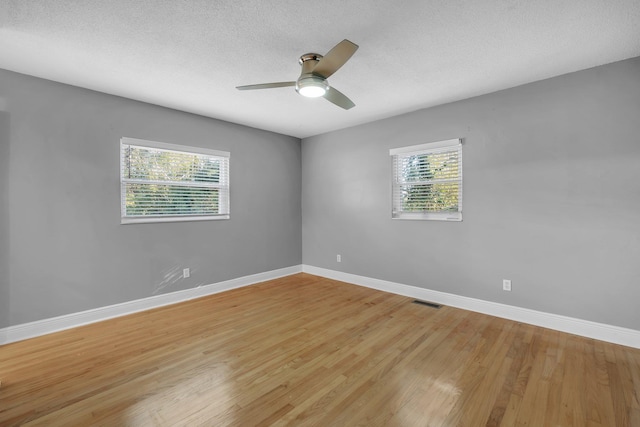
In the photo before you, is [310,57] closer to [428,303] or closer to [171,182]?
[171,182]

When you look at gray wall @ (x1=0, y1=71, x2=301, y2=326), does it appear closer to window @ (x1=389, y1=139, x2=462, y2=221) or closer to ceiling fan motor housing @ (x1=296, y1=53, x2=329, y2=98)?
ceiling fan motor housing @ (x1=296, y1=53, x2=329, y2=98)

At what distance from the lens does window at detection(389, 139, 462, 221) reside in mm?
3528

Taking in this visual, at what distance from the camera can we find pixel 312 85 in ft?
7.24

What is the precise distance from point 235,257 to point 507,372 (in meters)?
3.60

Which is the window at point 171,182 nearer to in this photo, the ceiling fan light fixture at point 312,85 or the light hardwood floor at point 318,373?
the light hardwood floor at point 318,373

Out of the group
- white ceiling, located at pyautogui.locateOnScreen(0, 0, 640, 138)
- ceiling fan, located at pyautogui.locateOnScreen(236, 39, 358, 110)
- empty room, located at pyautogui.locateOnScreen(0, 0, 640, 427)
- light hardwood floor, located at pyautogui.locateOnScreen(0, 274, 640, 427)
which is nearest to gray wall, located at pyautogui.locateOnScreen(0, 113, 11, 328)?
empty room, located at pyautogui.locateOnScreen(0, 0, 640, 427)

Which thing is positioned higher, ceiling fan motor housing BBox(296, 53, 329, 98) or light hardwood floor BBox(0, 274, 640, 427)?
ceiling fan motor housing BBox(296, 53, 329, 98)

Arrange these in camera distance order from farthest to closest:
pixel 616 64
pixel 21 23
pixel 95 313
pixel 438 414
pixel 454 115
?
pixel 454 115 < pixel 95 313 < pixel 616 64 < pixel 21 23 < pixel 438 414

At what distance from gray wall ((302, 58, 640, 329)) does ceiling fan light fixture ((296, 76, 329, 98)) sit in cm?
202

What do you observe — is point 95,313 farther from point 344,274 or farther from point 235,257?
point 344,274

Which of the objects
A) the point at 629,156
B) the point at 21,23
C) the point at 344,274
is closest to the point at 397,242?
the point at 344,274

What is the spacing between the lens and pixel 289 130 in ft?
15.8

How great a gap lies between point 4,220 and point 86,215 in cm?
60

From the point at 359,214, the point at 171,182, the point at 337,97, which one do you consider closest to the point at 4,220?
the point at 171,182
